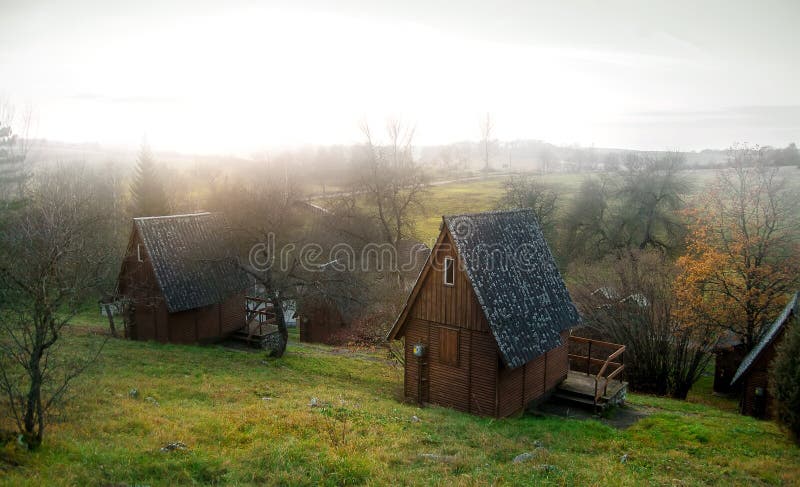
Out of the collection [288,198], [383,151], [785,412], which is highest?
[383,151]

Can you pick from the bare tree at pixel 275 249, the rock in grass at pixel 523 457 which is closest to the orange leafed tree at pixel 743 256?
the bare tree at pixel 275 249

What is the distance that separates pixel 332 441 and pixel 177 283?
56.7 feet

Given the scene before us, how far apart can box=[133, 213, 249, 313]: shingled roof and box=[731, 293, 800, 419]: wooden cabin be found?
2332cm

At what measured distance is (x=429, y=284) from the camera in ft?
61.8

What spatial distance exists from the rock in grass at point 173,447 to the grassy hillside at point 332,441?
5.4 inches

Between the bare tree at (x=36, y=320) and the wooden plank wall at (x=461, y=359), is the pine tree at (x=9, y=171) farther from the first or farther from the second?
the wooden plank wall at (x=461, y=359)

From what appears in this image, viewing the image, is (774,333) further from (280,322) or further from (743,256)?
(280,322)

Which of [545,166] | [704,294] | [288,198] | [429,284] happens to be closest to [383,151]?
[288,198]

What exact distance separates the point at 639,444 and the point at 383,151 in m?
37.7

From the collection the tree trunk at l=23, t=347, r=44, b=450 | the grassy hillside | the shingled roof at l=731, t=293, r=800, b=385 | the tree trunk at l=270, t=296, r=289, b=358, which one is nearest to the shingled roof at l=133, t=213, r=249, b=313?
the tree trunk at l=270, t=296, r=289, b=358

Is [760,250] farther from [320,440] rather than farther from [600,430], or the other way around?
[320,440]

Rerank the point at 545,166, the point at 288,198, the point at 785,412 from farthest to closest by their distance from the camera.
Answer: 1. the point at 545,166
2. the point at 288,198
3. the point at 785,412

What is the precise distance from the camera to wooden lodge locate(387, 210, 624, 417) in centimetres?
1789

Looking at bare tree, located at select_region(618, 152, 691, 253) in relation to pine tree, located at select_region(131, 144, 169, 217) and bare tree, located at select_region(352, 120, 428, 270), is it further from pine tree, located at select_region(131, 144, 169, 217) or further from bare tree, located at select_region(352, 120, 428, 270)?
pine tree, located at select_region(131, 144, 169, 217)
